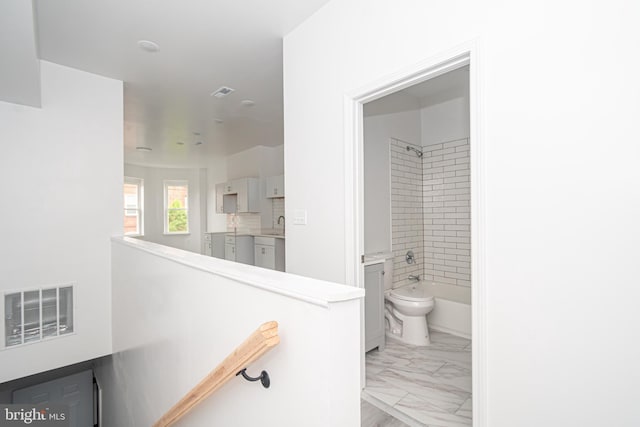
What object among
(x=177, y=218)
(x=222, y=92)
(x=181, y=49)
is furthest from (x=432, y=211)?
(x=177, y=218)

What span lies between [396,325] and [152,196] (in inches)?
311

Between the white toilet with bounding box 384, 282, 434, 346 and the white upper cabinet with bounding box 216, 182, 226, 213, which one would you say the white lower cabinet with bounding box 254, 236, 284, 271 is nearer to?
the white upper cabinet with bounding box 216, 182, 226, 213

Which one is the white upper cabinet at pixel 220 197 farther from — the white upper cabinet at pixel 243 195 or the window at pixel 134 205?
the window at pixel 134 205

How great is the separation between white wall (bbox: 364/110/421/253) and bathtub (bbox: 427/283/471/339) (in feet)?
2.94

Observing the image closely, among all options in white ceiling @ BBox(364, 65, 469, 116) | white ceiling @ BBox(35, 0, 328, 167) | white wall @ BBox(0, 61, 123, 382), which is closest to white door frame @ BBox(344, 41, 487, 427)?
white ceiling @ BBox(35, 0, 328, 167)

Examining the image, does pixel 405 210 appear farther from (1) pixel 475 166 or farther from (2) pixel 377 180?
(1) pixel 475 166

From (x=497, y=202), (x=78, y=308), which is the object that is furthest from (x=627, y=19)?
(x=78, y=308)

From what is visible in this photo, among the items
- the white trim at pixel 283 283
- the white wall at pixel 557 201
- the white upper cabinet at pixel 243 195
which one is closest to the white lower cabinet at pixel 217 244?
the white upper cabinet at pixel 243 195

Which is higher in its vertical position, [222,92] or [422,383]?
[222,92]

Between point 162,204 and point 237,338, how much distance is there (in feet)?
28.8

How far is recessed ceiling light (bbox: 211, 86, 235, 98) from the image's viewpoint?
12.3ft

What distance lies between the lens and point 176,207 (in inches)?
361

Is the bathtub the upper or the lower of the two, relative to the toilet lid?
lower

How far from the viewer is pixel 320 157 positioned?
2352mm
